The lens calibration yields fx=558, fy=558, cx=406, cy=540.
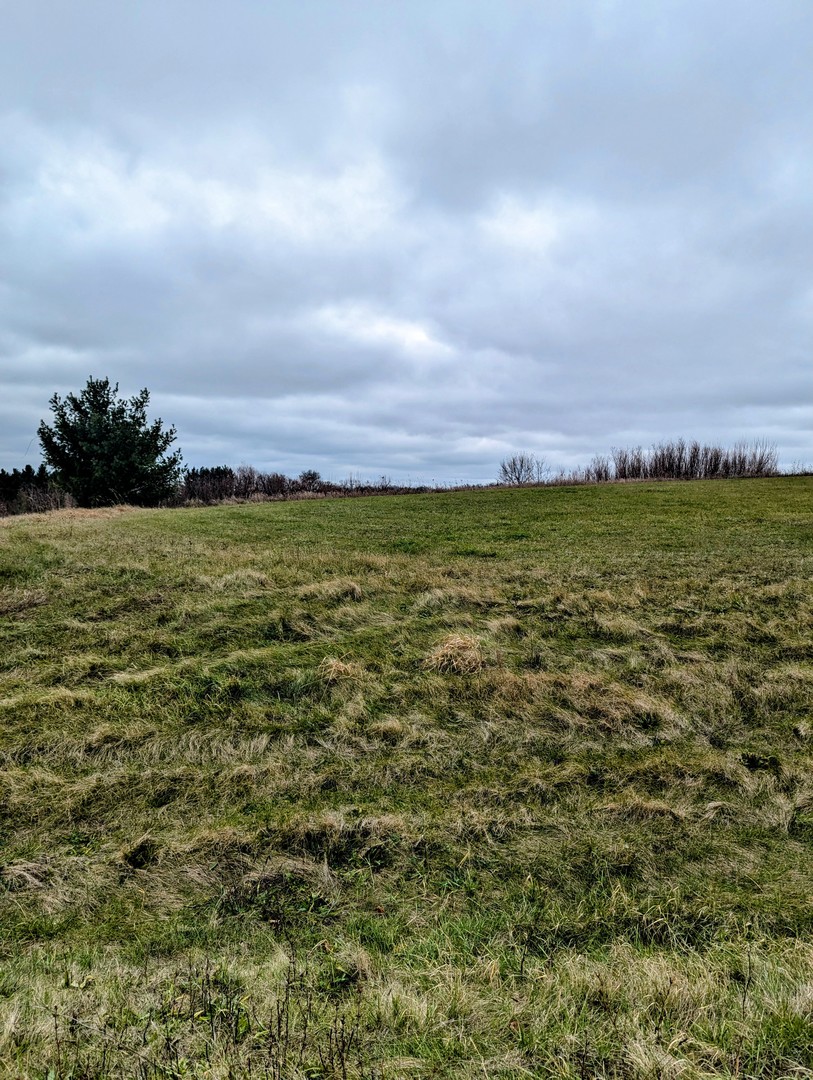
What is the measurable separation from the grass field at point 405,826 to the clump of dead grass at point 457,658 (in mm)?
37

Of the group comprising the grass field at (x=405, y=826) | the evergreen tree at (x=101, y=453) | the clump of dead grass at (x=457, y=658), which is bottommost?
the grass field at (x=405, y=826)

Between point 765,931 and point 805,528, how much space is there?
15.6 m

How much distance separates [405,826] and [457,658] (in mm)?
2916

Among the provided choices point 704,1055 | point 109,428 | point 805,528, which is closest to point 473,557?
point 805,528

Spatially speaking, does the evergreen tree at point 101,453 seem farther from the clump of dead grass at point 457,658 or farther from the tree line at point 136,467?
the clump of dead grass at point 457,658

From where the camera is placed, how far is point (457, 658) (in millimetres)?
7258

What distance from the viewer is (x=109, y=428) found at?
127ft

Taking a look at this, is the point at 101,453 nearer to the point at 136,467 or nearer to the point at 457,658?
the point at 136,467

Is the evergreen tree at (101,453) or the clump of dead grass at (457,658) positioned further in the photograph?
the evergreen tree at (101,453)

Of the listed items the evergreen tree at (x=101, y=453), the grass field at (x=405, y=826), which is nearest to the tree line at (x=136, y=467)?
the evergreen tree at (x=101, y=453)

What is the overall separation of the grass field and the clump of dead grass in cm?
4

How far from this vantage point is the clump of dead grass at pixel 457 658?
7143 mm

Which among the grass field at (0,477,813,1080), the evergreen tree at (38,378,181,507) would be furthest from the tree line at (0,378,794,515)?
the grass field at (0,477,813,1080)

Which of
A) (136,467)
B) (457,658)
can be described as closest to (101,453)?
(136,467)
